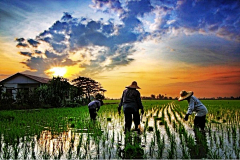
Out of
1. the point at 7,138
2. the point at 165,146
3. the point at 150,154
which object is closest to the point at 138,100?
the point at 165,146

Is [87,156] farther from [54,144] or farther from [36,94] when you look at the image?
[36,94]

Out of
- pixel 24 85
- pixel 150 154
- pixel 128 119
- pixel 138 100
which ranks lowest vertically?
pixel 150 154

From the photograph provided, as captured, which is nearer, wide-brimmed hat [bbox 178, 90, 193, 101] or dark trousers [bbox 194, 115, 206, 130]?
wide-brimmed hat [bbox 178, 90, 193, 101]

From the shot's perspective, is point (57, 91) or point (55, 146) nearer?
point (55, 146)

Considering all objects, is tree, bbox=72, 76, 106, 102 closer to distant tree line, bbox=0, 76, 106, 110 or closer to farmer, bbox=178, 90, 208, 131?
distant tree line, bbox=0, 76, 106, 110

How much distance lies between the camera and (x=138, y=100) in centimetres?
612

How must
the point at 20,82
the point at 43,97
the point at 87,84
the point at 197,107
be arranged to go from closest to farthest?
1. the point at 197,107
2. the point at 43,97
3. the point at 20,82
4. the point at 87,84

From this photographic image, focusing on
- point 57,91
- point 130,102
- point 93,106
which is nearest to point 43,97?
point 57,91

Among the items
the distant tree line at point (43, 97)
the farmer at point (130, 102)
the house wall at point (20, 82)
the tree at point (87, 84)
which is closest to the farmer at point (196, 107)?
the farmer at point (130, 102)

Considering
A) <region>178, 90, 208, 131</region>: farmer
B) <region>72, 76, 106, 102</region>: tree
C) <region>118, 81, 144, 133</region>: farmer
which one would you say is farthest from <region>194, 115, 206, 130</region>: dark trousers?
<region>72, 76, 106, 102</region>: tree

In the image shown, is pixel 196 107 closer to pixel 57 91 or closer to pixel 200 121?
pixel 200 121

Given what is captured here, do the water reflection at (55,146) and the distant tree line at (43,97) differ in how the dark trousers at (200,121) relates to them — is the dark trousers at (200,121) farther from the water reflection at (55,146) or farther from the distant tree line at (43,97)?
the distant tree line at (43,97)

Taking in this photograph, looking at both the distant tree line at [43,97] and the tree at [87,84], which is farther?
the tree at [87,84]

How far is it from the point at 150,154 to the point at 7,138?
3.20m
